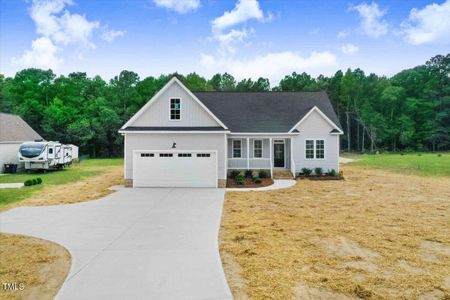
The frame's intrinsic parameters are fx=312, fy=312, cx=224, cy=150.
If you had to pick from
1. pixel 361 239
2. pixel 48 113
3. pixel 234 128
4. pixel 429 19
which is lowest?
pixel 361 239

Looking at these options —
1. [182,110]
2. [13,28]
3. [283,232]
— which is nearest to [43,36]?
[13,28]

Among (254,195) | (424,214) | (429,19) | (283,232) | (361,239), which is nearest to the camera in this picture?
(361,239)

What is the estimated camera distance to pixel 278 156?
77.8 ft

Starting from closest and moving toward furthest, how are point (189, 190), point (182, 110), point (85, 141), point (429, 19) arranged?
1. point (189, 190)
2. point (182, 110)
3. point (429, 19)
4. point (85, 141)

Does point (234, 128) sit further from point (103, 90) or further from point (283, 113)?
point (103, 90)

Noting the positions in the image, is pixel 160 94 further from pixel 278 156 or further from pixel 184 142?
pixel 278 156

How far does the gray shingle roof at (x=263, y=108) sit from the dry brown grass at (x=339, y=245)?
8.60 metres

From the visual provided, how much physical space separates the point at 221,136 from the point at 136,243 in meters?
10.9

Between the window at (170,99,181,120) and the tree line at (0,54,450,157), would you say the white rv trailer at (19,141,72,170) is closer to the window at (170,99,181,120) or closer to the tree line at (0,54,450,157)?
the window at (170,99,181,120)

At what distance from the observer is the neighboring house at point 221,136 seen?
18.1 m

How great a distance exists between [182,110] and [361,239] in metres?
12.8

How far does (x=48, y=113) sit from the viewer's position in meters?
46.8

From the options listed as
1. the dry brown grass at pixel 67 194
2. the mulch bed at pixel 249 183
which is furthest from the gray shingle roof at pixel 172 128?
the dry brown grass at pixel 67 194

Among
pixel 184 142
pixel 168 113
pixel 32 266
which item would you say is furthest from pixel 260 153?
pixel 32 266
